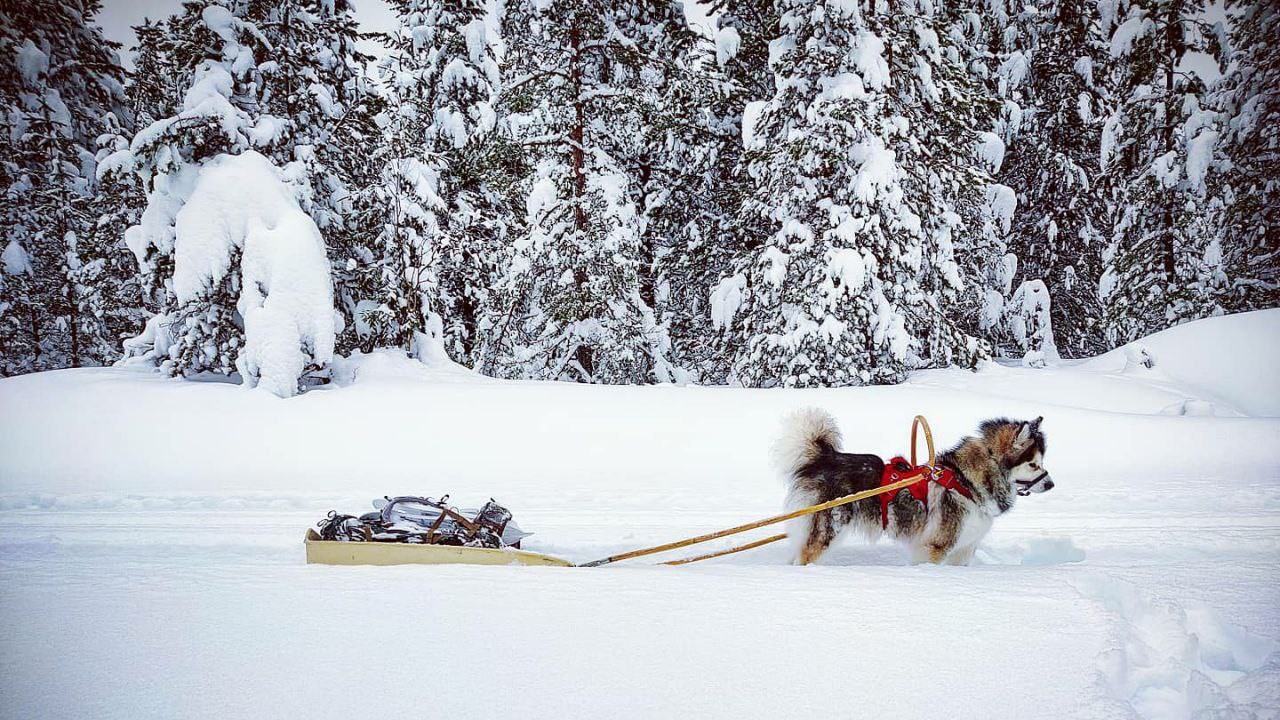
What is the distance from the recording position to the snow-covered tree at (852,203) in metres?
11.7

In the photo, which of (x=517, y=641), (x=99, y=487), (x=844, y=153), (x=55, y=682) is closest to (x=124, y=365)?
(x=99, y=487)

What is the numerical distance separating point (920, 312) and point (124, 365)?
1695 cm

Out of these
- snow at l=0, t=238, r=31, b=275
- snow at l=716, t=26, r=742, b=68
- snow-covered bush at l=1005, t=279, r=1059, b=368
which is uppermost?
snow at l=716, t=26, r=742, b=68

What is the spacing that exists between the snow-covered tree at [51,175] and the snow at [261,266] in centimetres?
242

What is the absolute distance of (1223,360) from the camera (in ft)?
39.7

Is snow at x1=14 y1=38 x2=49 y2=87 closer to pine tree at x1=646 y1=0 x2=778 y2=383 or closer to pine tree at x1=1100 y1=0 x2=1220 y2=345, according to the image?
pine tree at x1=646 y1=0 x2=778 y2=383

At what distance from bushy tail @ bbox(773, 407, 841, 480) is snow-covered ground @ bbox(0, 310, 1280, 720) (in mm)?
885

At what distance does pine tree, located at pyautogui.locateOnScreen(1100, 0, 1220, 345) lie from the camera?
15.7m

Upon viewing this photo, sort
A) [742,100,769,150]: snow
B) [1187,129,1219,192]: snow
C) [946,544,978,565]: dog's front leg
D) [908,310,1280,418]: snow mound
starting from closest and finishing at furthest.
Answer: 1. [946,544,978,565]: dog's front leg
2. [908,310,1280,418]: snow mound
3. [742,100,769,150]: snow
4. [1187,129,1219,192]: snow

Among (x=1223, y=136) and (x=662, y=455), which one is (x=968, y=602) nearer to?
(x=662, y=455)

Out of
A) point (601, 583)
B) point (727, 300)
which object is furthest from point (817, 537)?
point (727, 300)

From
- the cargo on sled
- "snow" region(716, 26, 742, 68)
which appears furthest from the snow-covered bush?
the cargo on sled

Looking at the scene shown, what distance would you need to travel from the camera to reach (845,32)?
12133 mm

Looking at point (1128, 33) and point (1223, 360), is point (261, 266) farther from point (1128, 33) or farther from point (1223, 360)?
point (1128, 33)
